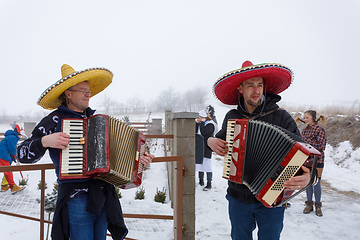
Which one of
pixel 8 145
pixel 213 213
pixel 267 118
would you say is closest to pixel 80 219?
pixel 267 118

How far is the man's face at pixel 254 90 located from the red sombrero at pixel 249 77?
0.05 metres

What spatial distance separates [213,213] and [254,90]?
328 cm

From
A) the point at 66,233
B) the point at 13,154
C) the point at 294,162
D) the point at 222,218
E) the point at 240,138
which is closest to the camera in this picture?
the point at 294,162

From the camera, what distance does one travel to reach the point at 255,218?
1971mm

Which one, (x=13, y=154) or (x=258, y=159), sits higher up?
(x=258, y=159)

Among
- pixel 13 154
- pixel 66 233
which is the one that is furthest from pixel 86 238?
pixel 13 154

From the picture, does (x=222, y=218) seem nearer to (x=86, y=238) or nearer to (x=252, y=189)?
(x=252, y=189)

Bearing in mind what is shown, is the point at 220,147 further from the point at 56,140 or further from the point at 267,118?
the point at 56,140

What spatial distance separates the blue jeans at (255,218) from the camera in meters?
1.84

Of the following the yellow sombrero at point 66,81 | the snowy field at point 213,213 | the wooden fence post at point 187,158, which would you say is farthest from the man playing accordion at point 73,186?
the snowy field at point 213,213

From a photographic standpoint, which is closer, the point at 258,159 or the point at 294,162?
the point at 294,162

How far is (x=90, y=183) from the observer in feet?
5.78

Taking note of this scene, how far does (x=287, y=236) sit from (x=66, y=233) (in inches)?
134

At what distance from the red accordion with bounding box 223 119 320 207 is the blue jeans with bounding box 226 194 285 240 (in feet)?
0.79
